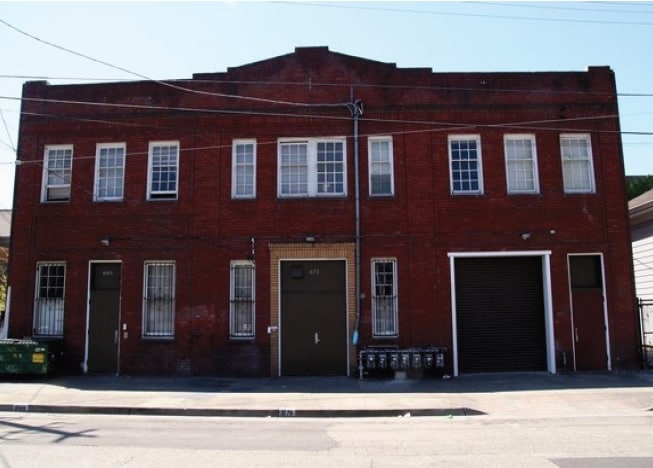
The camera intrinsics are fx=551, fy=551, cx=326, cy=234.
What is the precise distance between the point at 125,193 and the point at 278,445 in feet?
35.2

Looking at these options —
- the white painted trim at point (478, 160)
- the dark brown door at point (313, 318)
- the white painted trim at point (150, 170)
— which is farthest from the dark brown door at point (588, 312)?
the white painted trim at point (150, 170)

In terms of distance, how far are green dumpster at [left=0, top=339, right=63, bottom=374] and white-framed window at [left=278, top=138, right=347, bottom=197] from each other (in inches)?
304

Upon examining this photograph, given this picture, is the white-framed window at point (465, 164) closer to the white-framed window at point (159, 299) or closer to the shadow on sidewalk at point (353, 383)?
the shadow on sidewalk at point (353, 383)

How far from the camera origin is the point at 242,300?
51.3 feet

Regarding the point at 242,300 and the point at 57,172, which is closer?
the point at 242,300

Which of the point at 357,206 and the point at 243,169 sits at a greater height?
the point at 243,169

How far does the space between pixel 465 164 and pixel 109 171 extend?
10.6 metres

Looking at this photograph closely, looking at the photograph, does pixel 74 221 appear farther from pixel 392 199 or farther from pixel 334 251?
pixel 392 199

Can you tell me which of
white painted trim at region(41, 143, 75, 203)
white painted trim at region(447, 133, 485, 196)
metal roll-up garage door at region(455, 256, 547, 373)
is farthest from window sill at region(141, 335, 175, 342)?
white painted trim at region(447, 133, 485, 196)

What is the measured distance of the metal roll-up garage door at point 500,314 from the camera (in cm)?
1533

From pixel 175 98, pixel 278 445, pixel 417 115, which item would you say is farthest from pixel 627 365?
pixel 175 98

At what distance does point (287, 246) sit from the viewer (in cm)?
1555

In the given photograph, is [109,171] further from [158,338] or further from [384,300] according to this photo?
[384,300]

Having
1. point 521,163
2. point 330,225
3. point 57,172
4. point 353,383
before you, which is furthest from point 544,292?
point 57,172
